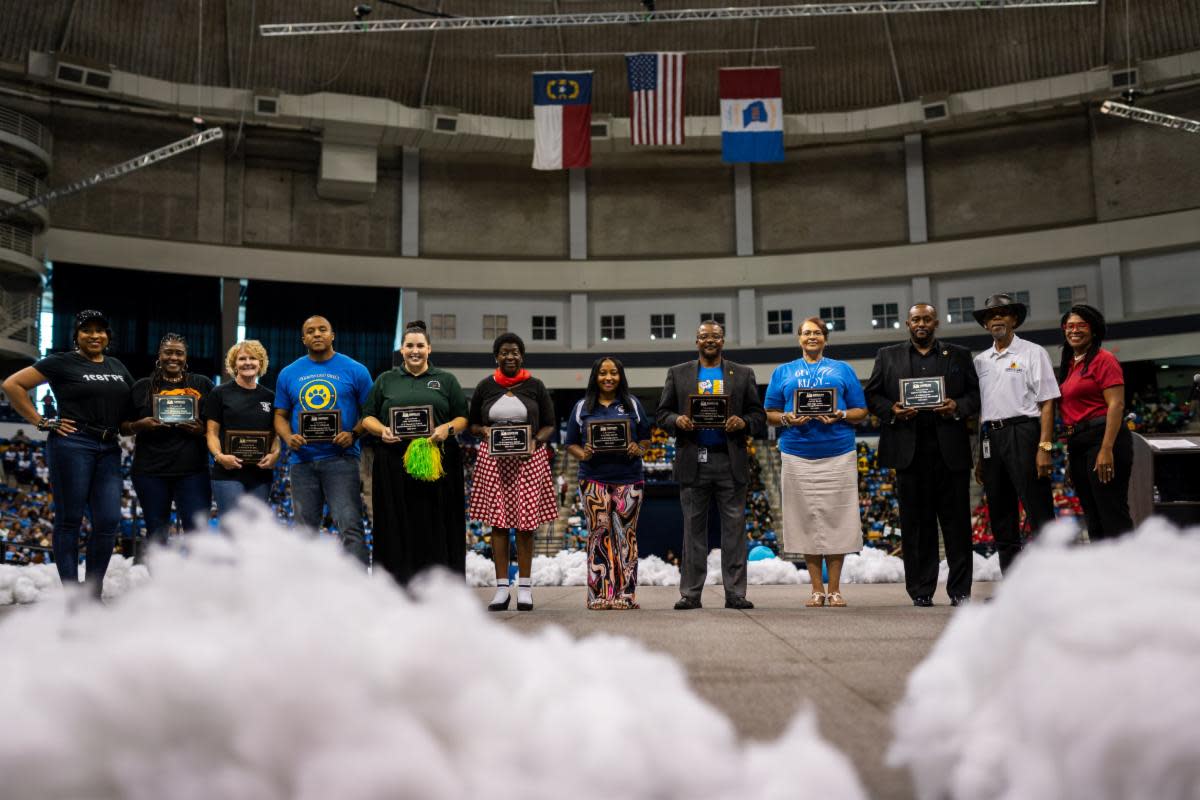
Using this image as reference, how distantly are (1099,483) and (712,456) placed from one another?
2366mm

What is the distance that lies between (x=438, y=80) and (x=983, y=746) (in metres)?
26.2

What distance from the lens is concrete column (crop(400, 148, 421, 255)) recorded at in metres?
26.8

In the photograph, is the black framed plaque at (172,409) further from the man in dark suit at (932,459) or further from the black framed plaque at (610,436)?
the man in dark suit at (932,459)

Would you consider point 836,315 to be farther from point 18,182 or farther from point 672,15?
point 18,182

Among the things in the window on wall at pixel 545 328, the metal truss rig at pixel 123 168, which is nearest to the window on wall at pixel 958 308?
the window on wall at pixel 545 328

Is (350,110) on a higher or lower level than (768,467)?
higher

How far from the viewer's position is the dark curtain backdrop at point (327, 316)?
83.8 feet

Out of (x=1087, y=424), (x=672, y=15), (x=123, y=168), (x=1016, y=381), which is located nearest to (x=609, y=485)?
(x=1016, y=381)

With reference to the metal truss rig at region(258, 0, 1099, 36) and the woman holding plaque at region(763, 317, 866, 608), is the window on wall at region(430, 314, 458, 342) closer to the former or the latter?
the metal truss rig at region(258, 0, 1099, 36)

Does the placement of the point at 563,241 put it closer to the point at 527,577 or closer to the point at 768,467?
the point at 768,467

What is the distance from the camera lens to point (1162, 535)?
1.77 meters

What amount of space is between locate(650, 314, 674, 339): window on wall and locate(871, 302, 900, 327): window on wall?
5.07 meters

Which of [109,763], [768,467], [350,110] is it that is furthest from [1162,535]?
[350,110]

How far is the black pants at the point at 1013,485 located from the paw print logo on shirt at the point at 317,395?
4.15 metres
